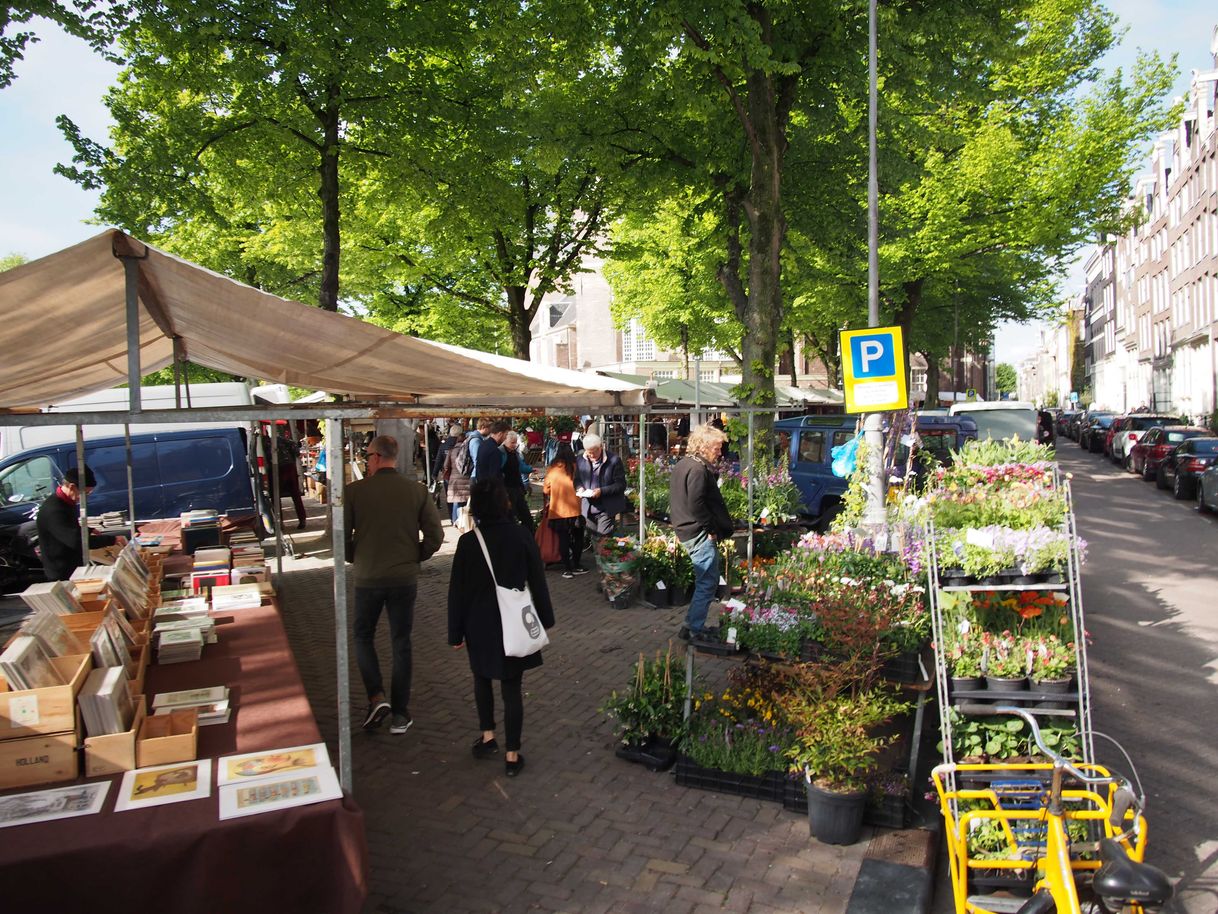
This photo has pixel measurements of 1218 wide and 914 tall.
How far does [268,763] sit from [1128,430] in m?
33.0

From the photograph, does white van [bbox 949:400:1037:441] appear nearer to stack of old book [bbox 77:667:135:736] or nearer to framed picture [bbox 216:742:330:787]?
framed picture [bbox 216:742:330:787]

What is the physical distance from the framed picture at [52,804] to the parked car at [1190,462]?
2198cm

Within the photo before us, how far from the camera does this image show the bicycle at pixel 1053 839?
286cm

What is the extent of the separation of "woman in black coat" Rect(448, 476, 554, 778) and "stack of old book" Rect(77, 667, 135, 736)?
197cm

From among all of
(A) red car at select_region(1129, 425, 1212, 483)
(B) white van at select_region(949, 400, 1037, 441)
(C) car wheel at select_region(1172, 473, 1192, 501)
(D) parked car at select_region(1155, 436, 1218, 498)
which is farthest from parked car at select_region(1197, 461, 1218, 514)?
(A) red car at select_region(1129, 425, 1212, 483)

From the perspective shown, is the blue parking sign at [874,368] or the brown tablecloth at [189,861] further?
the blue parking sign at [874,368]

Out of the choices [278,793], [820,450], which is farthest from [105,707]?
[820,450]

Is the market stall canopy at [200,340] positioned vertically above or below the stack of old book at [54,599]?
above

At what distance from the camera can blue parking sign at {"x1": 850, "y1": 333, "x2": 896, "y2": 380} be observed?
27.0ft

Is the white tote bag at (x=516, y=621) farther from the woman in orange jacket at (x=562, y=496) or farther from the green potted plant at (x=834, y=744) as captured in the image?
the woman in orange jacket at (x=562, y=496)

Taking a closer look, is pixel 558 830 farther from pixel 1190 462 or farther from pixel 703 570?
pixel 1190 462

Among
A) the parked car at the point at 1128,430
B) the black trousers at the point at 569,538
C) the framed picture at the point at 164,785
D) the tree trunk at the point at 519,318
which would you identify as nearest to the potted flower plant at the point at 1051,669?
the framed picture at the point at 164,785

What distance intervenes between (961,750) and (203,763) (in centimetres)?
380

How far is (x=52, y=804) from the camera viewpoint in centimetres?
319
